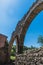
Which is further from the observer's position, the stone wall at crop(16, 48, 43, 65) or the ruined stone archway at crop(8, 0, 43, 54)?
the ruined stone archway at crop(8, 0, 43, 54)

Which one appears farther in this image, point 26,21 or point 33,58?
point 26,21

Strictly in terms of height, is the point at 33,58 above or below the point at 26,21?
below

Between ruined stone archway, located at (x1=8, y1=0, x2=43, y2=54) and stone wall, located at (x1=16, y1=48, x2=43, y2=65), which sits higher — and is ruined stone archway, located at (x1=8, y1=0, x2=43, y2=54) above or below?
above

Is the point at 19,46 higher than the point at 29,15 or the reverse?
the reverse

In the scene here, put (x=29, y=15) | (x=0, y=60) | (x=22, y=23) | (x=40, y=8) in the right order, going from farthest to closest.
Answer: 1. (x=0, y=60)
2. (x=22, y=23)
3. (x=29, y=15)
4. (x=40, y=8)

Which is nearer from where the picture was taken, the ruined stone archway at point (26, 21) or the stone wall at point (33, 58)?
the stone wall at point (33, 58)

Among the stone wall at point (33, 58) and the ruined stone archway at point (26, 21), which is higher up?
the ruined stone archway at point (26, 21)

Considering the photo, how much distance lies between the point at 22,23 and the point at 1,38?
11642mm

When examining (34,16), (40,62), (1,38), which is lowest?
(40,62)

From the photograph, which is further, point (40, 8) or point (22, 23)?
point (22, 23)

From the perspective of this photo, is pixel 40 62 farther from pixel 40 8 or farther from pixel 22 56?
pixel 40 8

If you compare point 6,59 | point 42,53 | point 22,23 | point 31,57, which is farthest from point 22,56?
point 6,59

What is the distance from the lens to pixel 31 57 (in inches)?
221

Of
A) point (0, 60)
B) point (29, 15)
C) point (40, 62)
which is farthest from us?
point (0, 60)
